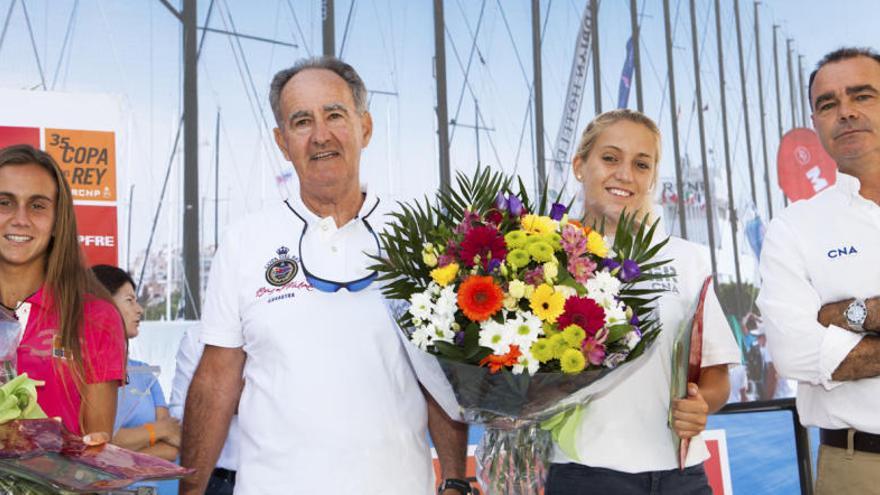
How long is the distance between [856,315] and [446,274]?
117cm

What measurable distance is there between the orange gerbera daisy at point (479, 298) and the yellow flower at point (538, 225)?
0.46 feet

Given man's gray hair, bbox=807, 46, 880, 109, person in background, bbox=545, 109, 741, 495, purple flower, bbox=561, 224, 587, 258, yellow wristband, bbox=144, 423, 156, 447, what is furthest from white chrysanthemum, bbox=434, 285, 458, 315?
yellow wristband, bbox=144, 423, 156, 447

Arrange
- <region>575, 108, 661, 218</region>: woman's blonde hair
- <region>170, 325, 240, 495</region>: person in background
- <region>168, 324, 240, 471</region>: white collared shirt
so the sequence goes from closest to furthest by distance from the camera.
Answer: <region>575, 108, 661, 218</region>: woman's blonde hair < <region>170, 325, 240, 495</region>: person in background < <region>168, 324, 240, 471</region>: white collared shirt

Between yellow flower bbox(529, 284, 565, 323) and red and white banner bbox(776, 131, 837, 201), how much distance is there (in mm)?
4880

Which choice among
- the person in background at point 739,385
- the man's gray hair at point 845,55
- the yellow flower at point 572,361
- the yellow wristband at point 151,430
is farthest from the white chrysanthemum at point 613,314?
the person in background at point 739,385

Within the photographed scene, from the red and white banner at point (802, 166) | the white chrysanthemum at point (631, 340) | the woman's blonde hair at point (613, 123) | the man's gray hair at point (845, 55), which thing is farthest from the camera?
the red and white banner at point (802, 166)

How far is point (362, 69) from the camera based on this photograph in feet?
15.0

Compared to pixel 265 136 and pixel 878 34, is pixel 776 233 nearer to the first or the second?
pixel 265 136

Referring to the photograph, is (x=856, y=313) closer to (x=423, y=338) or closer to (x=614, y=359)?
(x=614, y=359)

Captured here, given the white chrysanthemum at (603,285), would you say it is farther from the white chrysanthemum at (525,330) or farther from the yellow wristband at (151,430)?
the yellow wristband at (151,430)

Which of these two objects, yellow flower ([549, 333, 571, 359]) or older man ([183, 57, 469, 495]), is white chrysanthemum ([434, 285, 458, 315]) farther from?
older man ([183, 57, 469, 495])

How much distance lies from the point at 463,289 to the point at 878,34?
5668 millimetres

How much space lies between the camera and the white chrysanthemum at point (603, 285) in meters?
1.56

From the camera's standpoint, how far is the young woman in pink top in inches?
76.5
